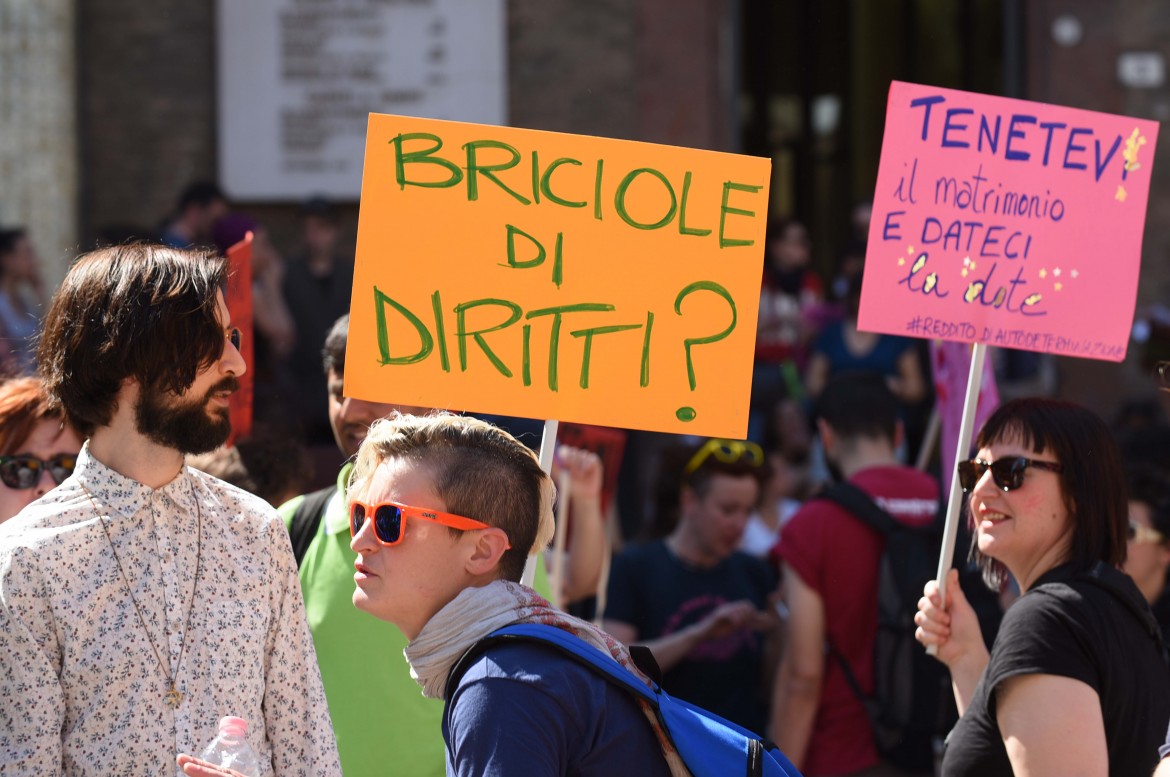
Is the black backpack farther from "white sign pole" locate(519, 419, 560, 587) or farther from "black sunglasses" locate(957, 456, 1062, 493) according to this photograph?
"white sign pole" locate(519, 419, 560, 587)

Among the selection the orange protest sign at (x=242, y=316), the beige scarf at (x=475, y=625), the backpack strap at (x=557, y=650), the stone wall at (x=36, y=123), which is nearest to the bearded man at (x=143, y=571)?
the beige scarf at (x=475, y=625)

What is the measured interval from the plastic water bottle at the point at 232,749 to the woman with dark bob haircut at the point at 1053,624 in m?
1.38

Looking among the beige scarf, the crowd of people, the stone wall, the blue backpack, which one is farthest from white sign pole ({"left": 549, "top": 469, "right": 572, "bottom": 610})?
the stone wall

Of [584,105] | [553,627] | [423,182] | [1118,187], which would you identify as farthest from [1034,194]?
[584,105]

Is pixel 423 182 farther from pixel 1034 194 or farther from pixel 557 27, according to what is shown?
pixel 557 27

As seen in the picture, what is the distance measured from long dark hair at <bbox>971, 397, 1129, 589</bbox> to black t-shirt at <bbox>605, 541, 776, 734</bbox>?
1.97 m

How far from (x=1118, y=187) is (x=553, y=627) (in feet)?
6.61

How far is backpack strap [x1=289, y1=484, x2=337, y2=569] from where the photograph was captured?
133 inches

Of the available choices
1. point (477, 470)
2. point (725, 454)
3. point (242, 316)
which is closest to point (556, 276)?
point (477, 470)

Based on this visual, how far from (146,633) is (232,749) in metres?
0.23

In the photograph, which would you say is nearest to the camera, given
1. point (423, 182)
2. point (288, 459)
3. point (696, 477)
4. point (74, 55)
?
point (423, 182)

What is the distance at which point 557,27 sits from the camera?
33.1ft

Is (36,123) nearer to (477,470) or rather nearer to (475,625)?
(477,470)

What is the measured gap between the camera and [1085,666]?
284 centimetres
